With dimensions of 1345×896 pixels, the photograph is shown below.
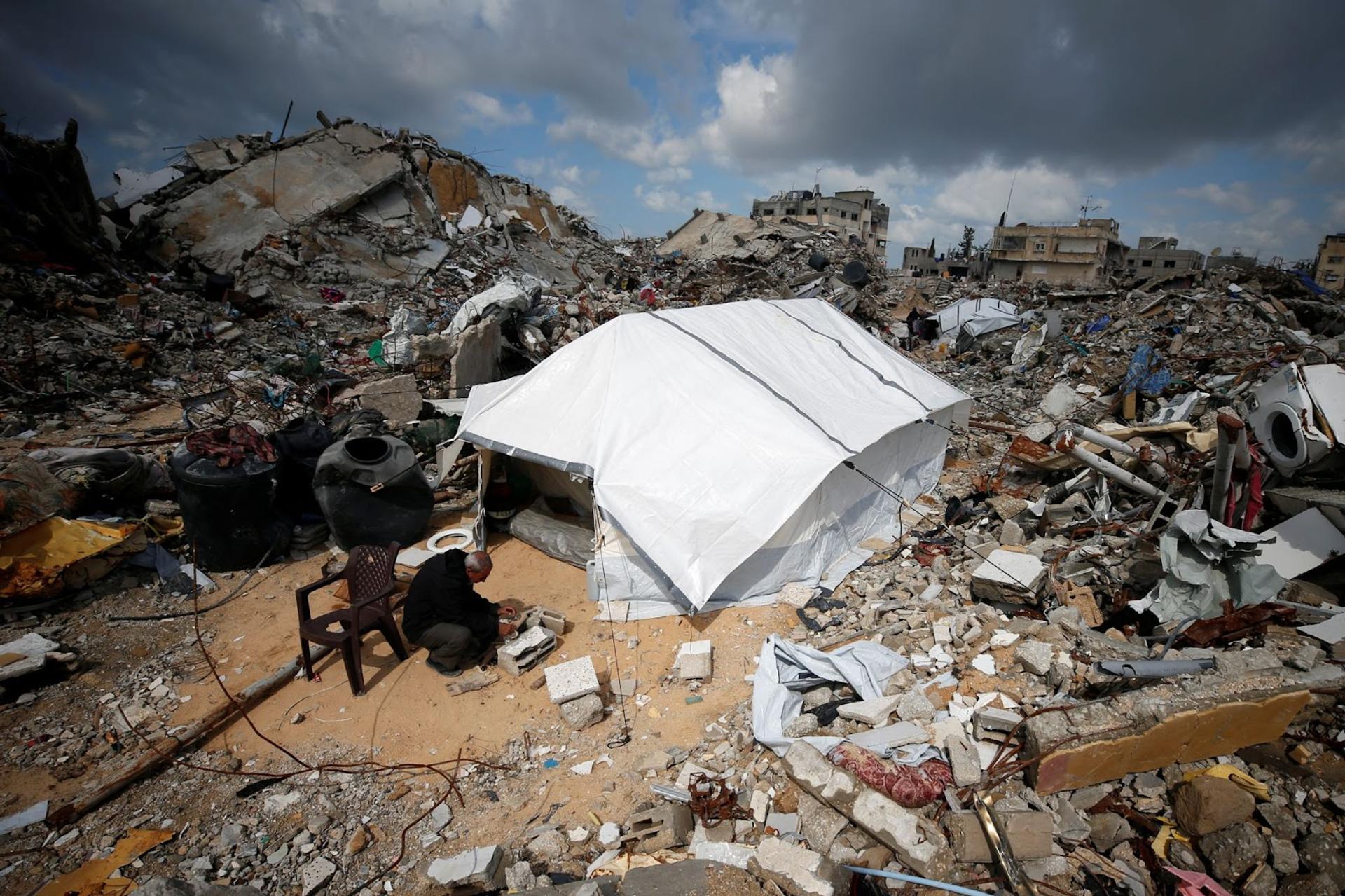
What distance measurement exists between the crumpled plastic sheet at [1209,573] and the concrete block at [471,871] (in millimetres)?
4656

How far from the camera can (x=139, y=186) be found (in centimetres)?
1505

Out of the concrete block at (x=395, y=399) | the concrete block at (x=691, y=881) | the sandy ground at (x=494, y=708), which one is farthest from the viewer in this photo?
the concrete block at (x=395, y=399)

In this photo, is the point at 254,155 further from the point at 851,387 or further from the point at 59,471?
the point at 851,387

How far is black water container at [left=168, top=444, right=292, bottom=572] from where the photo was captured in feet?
17.3

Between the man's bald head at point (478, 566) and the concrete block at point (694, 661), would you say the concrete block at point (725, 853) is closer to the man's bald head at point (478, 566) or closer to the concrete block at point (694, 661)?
the concrete block at point (694, 661)

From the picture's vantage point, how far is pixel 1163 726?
2859mm

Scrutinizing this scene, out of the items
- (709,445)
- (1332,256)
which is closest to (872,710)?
(709,445)

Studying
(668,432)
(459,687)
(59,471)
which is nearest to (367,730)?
(459,687)

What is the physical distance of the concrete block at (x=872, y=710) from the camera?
347 centimetres

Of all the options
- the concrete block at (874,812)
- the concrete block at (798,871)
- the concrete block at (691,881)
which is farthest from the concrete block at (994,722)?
the concrete block at (691,881)

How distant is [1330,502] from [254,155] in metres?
22.0

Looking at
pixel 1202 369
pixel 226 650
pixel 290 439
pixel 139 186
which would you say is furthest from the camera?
pixel 139 186

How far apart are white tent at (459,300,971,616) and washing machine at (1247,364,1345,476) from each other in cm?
295

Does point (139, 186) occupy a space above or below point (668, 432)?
above
